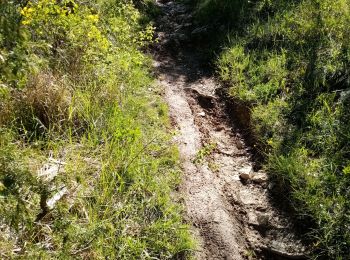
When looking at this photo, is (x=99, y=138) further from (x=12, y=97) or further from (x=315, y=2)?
(x=315, y=2)

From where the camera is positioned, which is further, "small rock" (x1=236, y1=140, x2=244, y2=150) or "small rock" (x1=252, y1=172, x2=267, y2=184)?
"small rock" (x1=236, y1=140, x2=244, y2=150)

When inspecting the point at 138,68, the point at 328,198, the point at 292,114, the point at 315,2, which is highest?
the point at 315,2

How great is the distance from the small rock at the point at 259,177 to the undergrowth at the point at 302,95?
137 mm

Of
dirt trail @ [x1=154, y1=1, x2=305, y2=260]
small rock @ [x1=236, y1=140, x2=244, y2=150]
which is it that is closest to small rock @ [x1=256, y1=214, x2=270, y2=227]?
dirt trail @ [x1=154, y1=1, x2=305, y2=260]

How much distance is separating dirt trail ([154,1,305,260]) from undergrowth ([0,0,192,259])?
275 millimetres

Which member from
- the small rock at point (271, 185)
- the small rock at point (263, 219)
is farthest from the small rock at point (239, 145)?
the small rock at point (263, 219)

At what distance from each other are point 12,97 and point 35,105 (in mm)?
261

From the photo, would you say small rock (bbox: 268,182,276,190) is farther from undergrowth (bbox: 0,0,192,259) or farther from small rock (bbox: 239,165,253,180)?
undergrowth (bbox: 0,0,192,259)

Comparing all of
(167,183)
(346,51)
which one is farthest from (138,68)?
(346,51)

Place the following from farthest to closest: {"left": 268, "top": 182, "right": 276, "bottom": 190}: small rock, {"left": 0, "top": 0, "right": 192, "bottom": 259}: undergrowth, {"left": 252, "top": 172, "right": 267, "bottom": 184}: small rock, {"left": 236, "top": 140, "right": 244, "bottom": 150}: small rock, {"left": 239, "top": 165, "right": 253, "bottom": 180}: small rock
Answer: {"left": 236, "top": 140, "right": 244, "bottom": 150}: small rock < {"left": 239, "top": 165, "right": 253, "bottom": 180}: small rock < {"left": 252, "top": 172, "right": 267, "bottom": 184}: small rock < {"left": 268, "top": 182, "right": 276, "bottom": 190}: small rock < {"left": 0, "top": 0, "right": 192, "bottom": 259}: undergrowth

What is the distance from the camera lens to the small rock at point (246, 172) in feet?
15.0

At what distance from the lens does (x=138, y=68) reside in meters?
6.11

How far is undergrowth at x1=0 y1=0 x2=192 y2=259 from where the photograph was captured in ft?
9.43

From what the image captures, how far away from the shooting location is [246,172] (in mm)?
4645
